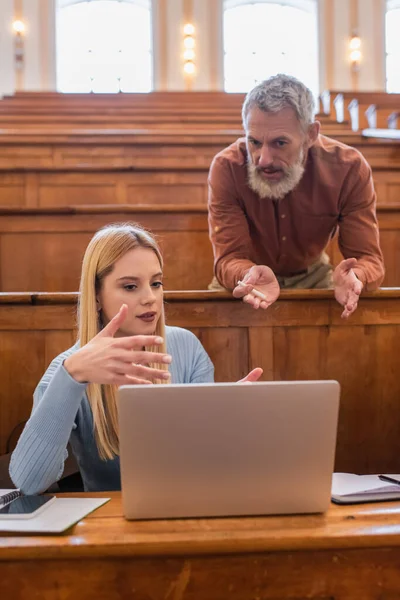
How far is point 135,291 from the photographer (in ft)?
2.48

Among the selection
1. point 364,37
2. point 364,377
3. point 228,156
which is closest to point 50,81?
point 364,37

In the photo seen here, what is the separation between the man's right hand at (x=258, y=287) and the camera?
34.8 inches

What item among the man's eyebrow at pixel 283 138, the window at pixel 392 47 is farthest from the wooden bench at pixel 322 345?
the window at pixel 392 47

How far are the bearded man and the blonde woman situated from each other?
21 centimetres

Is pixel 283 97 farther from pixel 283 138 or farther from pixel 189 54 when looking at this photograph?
pixel 189 54

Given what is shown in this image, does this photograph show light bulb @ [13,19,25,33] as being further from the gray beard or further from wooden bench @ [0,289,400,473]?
wooden bench @ [0,289,400,473]

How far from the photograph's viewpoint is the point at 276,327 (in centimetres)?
94

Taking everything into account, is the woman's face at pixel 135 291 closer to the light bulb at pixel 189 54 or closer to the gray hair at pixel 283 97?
the gray hair at pixel 283 97

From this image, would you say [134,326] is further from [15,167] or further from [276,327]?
[15,167]

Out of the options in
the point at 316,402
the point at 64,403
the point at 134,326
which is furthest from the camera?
the point at 134,326

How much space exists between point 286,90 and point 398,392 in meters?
0.47

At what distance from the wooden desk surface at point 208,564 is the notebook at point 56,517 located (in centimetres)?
2

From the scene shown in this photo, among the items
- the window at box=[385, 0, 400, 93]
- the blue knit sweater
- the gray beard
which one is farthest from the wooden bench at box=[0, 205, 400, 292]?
the window at box=[385, 0, 400, 93]

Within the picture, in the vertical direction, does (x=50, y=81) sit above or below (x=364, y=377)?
above
